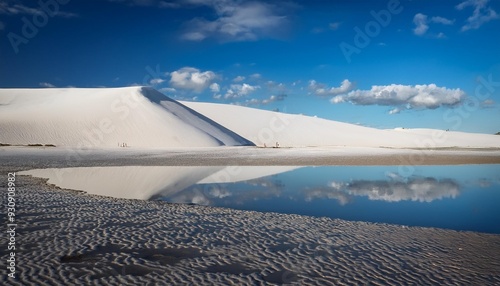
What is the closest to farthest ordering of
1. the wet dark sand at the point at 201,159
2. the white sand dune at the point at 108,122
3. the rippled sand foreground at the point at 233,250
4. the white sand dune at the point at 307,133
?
the rippled sand foreground at the point at 233,250 → the wet dark sand at the point at 201,159 → the white sand dune at the point at 108,122 → the white sand dune at the point at 307,133

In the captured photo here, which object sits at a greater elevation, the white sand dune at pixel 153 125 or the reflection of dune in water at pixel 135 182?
the white sand dune at pixel 153 125

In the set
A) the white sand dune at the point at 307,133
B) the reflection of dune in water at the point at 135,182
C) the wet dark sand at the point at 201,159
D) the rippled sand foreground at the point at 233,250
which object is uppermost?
the white sand dune at the point at 307,133

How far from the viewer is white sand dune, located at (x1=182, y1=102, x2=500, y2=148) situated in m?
68.9

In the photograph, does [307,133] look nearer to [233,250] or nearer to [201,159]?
[201,159]

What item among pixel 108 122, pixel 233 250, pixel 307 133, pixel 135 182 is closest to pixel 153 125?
pixel 108 122

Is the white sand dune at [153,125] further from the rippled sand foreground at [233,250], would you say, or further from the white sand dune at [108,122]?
the rippled sand foreground at [233,250]

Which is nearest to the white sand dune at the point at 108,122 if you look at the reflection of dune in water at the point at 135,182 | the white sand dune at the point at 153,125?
the white sand dune at the point at 153,125

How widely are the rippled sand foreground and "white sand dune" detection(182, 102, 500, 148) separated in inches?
2247

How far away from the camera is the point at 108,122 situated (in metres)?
52.9

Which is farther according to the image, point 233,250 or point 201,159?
point 201,159

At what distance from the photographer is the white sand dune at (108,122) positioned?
1860 inches

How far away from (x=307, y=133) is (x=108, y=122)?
3889 centimetres

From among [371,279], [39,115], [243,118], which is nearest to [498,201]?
[371,279]

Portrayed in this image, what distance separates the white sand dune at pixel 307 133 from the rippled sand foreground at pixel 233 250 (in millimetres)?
57076
